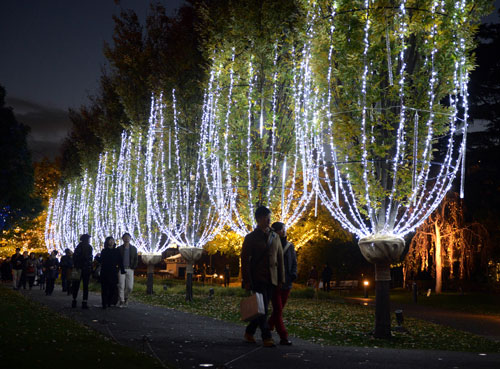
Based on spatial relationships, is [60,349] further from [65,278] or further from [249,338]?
[65,278]

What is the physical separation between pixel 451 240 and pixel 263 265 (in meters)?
24.0

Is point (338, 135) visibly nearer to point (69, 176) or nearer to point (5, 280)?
point (5, 280)

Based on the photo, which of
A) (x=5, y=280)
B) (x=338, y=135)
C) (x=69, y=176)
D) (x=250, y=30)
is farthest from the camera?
(x=69, y=176)

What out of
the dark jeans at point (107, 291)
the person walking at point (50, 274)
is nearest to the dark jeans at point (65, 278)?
the person walking at point (50, 274)

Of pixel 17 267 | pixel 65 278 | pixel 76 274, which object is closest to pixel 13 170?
pixel 17 267

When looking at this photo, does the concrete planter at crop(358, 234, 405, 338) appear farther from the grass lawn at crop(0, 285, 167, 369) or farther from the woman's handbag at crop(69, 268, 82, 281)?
the woman's handbag at crop(69, 268, 82, 281)

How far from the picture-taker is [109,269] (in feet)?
48.1

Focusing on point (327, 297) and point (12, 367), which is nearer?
point (12, 367)

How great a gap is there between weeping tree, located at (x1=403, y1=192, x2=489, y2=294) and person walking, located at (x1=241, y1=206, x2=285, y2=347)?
75.2 ft

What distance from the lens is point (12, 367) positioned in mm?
5531

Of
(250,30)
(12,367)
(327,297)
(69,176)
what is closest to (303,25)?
(250,30)

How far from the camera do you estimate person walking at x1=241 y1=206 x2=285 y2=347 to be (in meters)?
7.90

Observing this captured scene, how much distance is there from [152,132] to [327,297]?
35.7ft

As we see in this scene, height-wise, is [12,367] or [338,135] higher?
[338,135]
